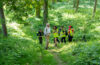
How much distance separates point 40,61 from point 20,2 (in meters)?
4.37

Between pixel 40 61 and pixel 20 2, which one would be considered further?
pixel 20 2

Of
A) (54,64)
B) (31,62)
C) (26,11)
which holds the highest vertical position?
(26,11)

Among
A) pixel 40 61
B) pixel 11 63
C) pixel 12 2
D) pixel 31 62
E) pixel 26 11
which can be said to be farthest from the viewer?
pixel 26 11

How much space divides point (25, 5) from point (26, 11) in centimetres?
45

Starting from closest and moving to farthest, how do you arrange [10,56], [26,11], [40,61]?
[10,56] → [40,61] → [26,11]

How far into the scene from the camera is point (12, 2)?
7.97m

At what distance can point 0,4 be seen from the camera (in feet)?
22.9

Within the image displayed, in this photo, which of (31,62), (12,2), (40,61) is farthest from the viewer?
(12,2)

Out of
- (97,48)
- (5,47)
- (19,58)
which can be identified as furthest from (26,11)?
(97,48)

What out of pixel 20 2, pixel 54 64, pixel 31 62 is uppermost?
pixel 20 2

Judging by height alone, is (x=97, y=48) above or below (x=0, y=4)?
below

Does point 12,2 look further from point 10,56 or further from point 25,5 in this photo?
point 10,56

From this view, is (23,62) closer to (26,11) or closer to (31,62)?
(31,62)

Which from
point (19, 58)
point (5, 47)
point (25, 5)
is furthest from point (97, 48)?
point (25, 5)
